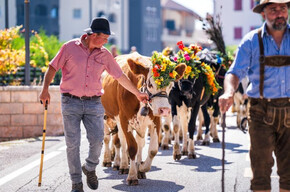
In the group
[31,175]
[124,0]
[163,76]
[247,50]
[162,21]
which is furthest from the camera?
[162,21]

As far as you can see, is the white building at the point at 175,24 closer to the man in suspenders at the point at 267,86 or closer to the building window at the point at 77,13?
the building window at the point at 77,13

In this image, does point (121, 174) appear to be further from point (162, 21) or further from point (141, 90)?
point (162, 21)

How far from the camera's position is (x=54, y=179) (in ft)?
33.7

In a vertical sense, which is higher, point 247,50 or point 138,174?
point 247,50

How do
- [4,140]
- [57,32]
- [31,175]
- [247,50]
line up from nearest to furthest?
[247,50] → [31,175] → [4,140] → [57,32]

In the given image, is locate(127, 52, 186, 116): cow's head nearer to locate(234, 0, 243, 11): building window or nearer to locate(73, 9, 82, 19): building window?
locate(73, 9, 82, 19): building window

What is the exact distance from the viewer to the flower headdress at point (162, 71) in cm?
977

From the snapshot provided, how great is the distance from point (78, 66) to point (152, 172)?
9.60ft

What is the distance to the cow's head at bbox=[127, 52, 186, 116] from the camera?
377 inches

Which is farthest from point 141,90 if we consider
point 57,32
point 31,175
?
point 57,32

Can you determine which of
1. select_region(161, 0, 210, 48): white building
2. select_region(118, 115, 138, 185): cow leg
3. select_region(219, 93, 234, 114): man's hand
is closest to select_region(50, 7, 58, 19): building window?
select_region(161, 0, 210, 48): white building

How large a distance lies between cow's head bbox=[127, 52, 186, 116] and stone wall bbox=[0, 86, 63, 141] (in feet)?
22.4

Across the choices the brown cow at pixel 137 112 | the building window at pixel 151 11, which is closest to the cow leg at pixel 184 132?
the brown cow at pixel 137 112

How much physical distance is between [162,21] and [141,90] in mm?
100466
